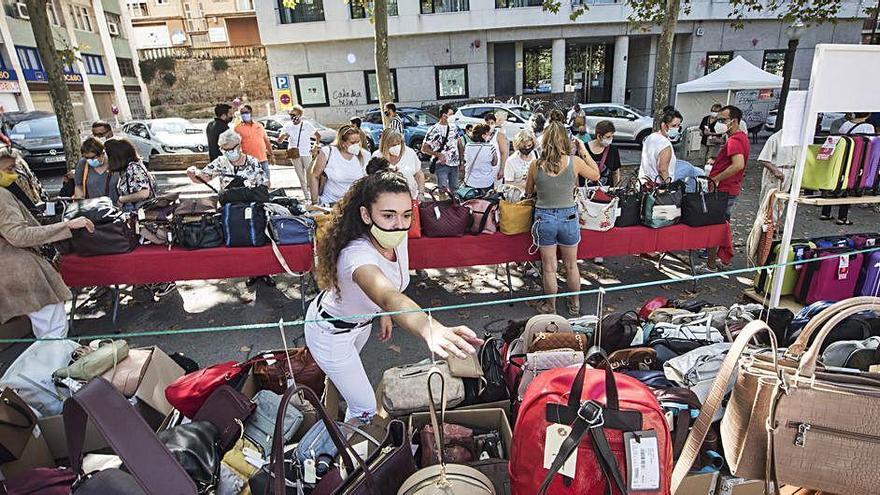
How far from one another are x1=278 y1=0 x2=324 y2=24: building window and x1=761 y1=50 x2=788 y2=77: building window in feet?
74.8

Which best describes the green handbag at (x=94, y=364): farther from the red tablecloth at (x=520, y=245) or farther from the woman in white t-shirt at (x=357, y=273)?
the red tablecloth at (x=520, y=245)

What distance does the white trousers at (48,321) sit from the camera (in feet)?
12.9

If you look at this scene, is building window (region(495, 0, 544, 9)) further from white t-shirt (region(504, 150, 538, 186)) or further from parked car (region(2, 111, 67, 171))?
white t-shirt (region(504, 150, 538, 186))

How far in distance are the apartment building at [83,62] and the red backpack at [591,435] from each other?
23.1m

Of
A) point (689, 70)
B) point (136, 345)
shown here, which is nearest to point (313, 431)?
point (136, 345)

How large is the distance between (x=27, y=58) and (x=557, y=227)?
29.9 meters

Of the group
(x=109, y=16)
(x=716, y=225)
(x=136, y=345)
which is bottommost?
(x=136, y=345)

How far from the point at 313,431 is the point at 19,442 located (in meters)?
1.53

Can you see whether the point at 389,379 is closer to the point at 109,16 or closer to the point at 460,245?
the point at 460,245

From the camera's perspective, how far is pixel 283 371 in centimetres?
290

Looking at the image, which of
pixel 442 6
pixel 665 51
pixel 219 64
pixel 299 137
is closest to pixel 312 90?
pixel 442 6

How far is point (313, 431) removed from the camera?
7.20ft

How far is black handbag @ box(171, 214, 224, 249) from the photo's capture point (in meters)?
4.68

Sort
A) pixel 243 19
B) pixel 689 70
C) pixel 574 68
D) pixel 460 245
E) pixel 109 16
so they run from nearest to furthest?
pixel 460 245, pixel 689 70, pixel 574 68, pixel 109 16, pixel 243 19
